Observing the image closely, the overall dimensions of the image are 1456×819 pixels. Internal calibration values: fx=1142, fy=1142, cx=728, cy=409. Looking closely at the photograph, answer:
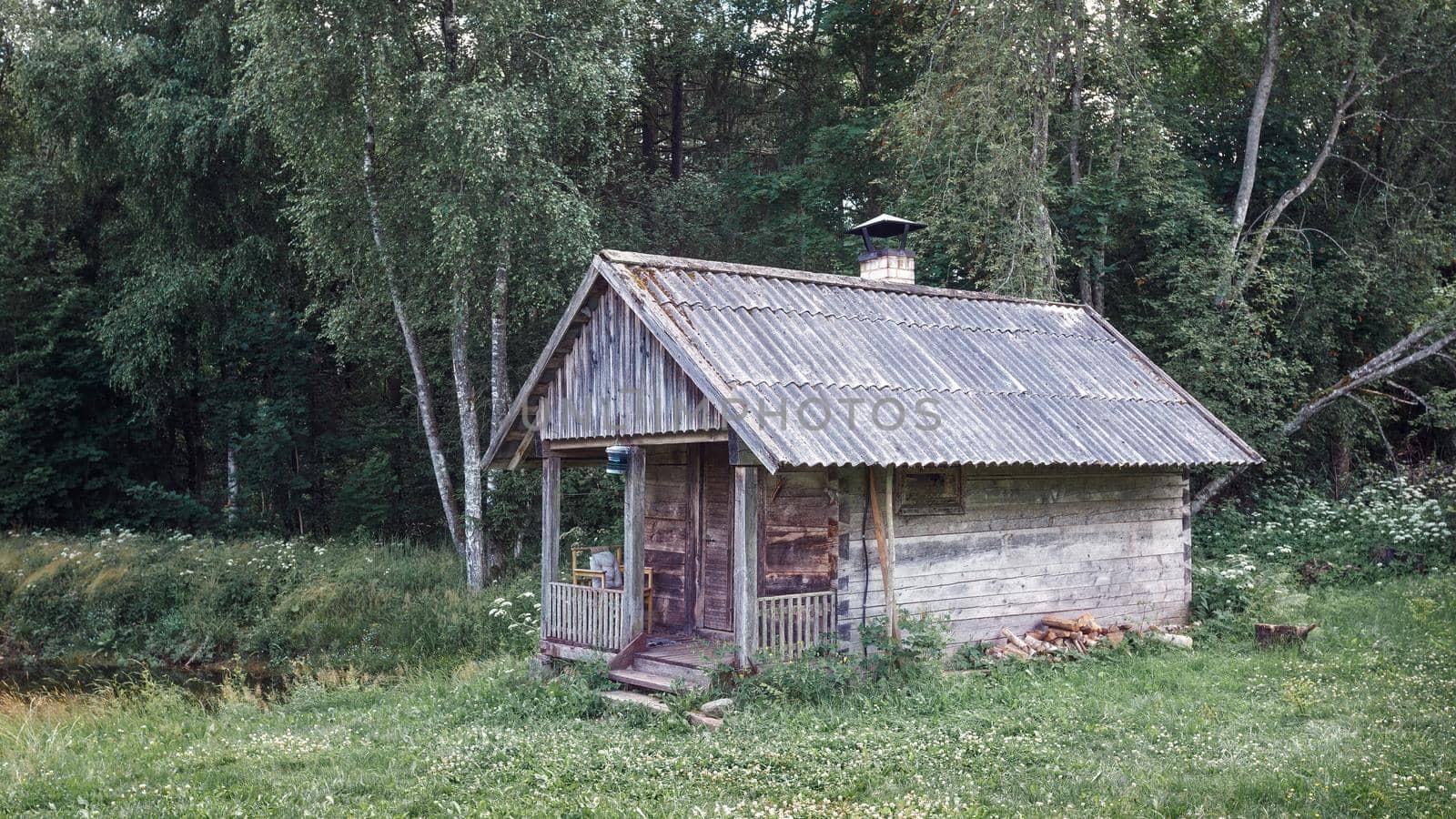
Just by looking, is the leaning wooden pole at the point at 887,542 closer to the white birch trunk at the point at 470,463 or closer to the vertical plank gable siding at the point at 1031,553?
the vertical plank gable siding at the point at 1031,553

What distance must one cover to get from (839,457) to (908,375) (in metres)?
2.23

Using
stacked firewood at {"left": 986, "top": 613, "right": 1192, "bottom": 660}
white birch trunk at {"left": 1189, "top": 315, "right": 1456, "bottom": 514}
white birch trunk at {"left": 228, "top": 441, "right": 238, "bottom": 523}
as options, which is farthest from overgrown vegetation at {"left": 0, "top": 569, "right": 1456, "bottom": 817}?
white birch trunk at {"left": 228, "top": 441, "right": 238, "bottom": 523}

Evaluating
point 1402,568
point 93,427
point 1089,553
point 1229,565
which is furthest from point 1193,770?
point 93,427

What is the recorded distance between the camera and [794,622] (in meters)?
10.9

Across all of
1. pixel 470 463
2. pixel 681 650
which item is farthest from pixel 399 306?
pixel 681 650

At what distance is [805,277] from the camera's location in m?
13.2

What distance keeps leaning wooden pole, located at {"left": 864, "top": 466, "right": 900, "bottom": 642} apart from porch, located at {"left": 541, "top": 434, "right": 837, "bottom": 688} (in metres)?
0.63

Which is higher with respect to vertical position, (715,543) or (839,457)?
(839,457)

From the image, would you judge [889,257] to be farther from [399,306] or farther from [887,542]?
[399,306]

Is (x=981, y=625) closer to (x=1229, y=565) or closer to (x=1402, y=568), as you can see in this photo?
(x=1229, y=565)

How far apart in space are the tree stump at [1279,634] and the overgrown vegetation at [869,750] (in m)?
0.19

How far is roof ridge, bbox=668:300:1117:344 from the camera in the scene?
1181 centimetres

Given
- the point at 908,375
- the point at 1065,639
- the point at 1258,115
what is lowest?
the point at 1065,639

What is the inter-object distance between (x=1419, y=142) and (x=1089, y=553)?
1485cm
